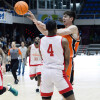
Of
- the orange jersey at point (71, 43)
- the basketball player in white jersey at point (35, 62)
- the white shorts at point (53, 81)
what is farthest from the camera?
the basketball player in white jersey at point (35, 62)

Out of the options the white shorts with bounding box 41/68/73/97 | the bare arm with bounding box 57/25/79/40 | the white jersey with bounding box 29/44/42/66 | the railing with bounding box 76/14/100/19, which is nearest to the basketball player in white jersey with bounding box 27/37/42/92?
the white jersey with bounding box 29/44/42/66

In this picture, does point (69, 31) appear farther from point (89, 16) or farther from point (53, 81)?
point (89, 16)

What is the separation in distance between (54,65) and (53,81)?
9.9 inches

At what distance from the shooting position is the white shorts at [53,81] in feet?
13.3

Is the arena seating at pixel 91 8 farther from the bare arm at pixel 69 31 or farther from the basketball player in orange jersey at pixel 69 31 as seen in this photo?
the bare arm at pixel 69 31

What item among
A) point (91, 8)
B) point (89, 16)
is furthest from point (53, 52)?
point (91, 8)

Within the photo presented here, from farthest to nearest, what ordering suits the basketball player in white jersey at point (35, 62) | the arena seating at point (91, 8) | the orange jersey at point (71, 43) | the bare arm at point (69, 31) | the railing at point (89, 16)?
the arena seating at point (91, 8) < the railing at point (89, 16) < the basketball player in white jersey at point (35, 62) < the orange jersey at point (71, 43) < the bare arm at point (69, 31)

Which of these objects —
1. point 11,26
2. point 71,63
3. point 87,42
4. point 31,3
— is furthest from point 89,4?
point 71,63

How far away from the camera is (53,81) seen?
4.07 meters

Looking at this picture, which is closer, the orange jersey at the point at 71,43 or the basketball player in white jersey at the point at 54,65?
the basketball player in white jersey at the point at 54,65

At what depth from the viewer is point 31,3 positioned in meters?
38.5

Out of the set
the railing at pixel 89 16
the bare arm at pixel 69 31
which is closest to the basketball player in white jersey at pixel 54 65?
the bare arm at pixel 69 31

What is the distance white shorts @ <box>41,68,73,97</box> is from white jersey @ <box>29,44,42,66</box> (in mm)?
4865

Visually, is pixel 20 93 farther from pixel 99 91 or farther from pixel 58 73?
pixel 58 73
